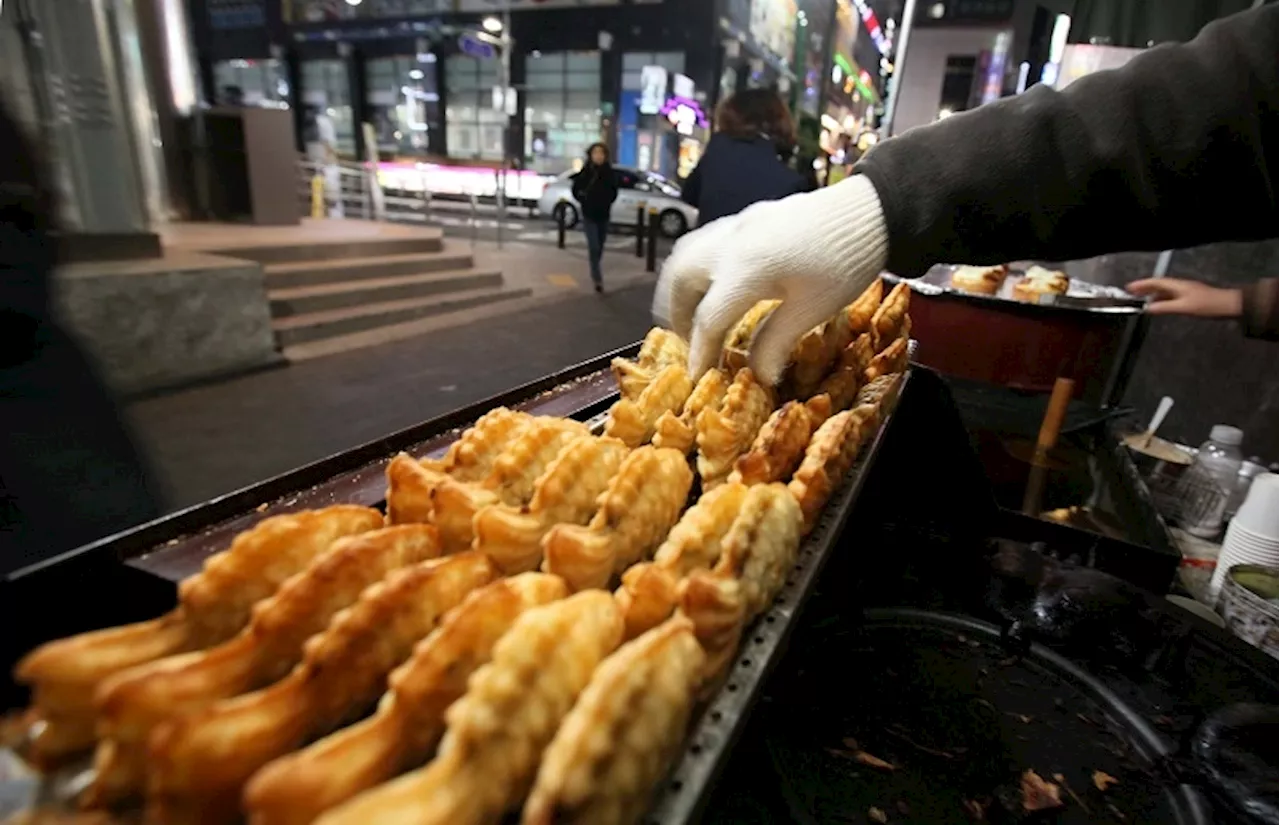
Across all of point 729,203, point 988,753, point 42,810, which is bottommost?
point 988,753

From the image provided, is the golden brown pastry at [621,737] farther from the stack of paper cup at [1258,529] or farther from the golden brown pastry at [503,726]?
the stack of paper cup at [1258,529]

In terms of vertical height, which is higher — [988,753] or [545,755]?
[545,755]

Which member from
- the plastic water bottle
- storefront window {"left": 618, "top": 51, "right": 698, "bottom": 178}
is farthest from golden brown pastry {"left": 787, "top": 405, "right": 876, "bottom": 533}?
storefront window {"left": 618, "top": 51, "right": 698, "bottom": 178}

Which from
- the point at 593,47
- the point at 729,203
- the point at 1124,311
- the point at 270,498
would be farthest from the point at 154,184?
the point at 593,47

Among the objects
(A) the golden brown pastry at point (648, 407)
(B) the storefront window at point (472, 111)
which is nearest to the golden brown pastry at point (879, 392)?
(A) the golden brown pastry at point (648, 407)

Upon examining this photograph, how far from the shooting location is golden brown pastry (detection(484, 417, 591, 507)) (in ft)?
4.79

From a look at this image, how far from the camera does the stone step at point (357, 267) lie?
35.1 feet

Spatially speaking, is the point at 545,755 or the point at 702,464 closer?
the point at 545,755

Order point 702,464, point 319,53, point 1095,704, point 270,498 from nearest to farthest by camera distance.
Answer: point 270,498
point 702,464
point 1095,704
point 319,53

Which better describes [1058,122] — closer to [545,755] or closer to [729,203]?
[545,755]

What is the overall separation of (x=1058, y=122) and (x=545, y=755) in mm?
2033

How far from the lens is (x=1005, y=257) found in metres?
2.00

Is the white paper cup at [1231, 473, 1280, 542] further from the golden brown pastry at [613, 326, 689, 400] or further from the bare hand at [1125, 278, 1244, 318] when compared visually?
the golden brown pastry at [613, 326, 689, 400]

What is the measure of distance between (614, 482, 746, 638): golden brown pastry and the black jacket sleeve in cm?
106
